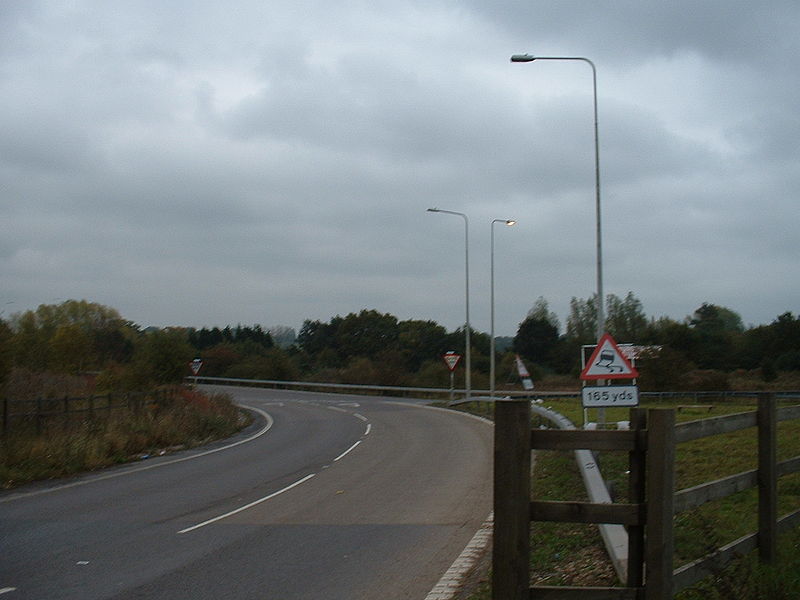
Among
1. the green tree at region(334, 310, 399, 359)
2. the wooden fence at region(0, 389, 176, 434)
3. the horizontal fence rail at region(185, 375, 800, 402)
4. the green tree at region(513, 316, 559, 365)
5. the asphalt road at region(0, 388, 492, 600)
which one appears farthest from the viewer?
the green tree at region(334, 310, 399, 359)

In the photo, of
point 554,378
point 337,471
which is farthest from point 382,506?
point 554,378

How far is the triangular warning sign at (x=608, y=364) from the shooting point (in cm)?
1650

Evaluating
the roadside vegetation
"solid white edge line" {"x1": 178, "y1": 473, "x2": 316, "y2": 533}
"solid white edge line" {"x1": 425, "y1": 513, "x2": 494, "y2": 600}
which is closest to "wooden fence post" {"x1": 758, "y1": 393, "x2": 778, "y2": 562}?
the roadside vegetation

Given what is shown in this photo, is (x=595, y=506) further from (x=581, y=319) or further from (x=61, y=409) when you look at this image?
(x=581, y=319)

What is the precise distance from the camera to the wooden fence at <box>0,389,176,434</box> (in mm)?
20328

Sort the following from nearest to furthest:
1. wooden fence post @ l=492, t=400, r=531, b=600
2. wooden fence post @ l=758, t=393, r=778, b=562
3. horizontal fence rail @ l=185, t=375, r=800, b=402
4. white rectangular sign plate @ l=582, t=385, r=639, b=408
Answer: wooden fence post @ l=492, t=400, r=531, b=600 < wooden fence post @ l=758, t=393, r=778, b=562 < white rectangular sign plate @ l=582, t=385, r=639, b=408 < horizontal fence rail @ l=185, t=375, r=800, b=402

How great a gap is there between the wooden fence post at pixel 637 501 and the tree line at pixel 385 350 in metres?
24.2

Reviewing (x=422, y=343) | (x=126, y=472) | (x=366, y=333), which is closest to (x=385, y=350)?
(x=422, y=343)

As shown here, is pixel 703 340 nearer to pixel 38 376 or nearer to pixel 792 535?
pixel 38 376

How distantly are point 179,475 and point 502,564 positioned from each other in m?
14.2

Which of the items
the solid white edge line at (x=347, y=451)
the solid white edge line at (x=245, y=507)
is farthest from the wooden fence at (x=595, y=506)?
the solid white edge line at (x=347, y=451)

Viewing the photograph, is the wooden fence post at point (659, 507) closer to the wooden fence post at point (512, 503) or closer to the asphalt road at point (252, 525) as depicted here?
the wooden fence post at point (512, 503)

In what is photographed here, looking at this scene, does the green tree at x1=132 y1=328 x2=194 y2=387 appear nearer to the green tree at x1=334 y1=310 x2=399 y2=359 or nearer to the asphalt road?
the asphalt road

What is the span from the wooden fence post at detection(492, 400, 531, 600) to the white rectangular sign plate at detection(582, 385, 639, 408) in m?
10.3
